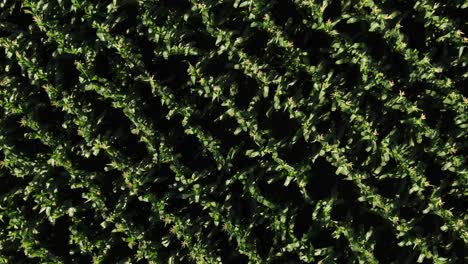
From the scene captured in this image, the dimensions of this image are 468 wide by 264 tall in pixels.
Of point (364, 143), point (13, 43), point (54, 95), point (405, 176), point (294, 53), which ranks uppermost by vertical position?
point (13, 43)

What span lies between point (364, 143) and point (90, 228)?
6.03 feet

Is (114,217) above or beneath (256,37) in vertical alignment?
beneath

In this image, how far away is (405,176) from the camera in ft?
11.3

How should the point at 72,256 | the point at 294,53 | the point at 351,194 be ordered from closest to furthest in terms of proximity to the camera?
1. the point at 294,53
2. the point at 351,194
3. the point at 72,256

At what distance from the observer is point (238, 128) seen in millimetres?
3549

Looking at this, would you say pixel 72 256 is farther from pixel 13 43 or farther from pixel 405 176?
pixel 405 176

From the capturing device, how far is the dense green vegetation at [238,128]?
3.35 meters

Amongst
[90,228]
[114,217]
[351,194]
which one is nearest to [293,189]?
[351,194]

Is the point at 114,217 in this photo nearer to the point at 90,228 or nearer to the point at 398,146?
the point at 90,228

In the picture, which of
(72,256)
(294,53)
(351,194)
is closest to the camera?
(294,53)

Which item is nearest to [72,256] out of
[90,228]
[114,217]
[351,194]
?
[90,228]

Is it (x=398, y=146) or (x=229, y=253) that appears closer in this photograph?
(x=398, y=146)

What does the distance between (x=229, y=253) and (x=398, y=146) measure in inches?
49.2

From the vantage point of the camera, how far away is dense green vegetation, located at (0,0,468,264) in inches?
132
